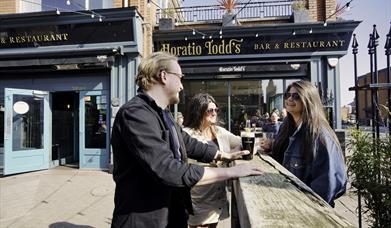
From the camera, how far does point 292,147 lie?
226 cm

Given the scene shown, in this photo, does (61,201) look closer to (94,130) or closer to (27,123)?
(94,130)

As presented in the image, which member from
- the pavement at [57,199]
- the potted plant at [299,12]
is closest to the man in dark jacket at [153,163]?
the pavement at [57,199]

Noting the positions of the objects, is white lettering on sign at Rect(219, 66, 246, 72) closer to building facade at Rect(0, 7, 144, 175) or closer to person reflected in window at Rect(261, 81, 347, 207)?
building facade at Rect(0, 7, 144, 175)

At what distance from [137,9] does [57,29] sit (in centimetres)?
246

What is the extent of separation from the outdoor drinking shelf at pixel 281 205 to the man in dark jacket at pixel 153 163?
0.11 m

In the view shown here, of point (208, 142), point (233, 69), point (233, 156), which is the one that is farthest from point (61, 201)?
point (233, 69)

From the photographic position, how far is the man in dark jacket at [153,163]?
1471 mm

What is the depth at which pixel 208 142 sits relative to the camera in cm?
289

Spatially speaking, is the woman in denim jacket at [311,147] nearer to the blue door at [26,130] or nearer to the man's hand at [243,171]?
→ the man's hand at [243,171]

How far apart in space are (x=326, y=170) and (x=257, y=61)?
25.2ft

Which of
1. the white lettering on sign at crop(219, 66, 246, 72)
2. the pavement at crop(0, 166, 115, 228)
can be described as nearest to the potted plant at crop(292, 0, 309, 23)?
the white lettering on sign at crop(219, 66, 246, 72)

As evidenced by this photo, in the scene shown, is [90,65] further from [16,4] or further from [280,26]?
[280,26]

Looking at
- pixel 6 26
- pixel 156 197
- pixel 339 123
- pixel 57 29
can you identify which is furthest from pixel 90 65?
pixel 156 197

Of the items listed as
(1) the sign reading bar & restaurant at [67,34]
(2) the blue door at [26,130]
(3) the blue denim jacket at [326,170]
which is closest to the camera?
(3) the blue denim jacket at [326,170]
